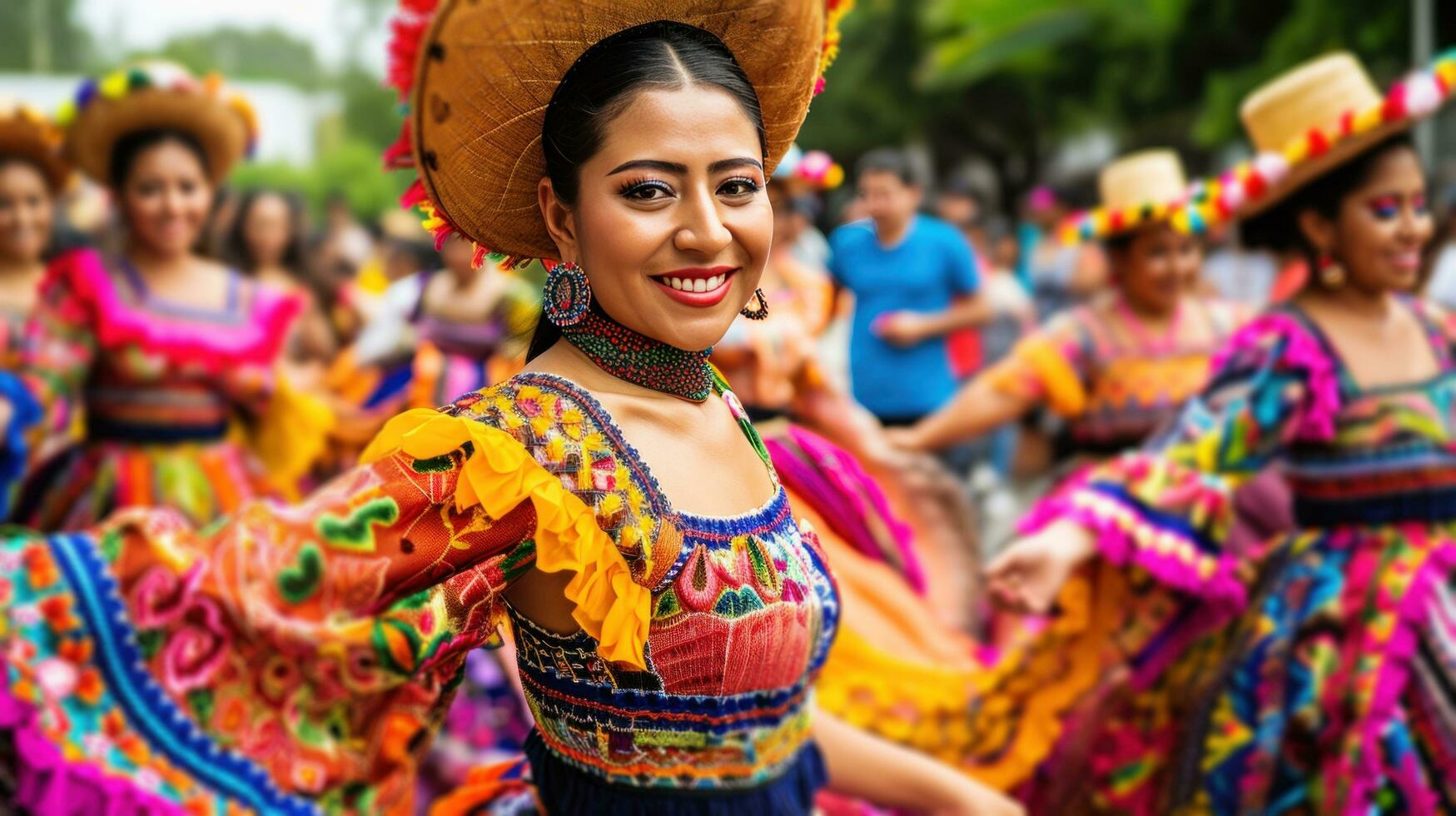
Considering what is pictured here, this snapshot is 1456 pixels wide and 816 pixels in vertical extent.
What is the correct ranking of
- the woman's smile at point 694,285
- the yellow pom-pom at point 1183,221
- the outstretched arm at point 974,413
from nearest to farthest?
the woman's smile at point 694,285
the yellow pom-pom at point 1183,221
the outstretched arm at point 974,413

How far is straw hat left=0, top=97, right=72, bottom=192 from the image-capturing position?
5.06m

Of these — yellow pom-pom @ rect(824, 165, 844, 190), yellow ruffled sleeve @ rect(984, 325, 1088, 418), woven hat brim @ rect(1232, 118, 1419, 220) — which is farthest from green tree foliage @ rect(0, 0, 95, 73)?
woven hat brim @ rect(1232, 118, 1419, 220)

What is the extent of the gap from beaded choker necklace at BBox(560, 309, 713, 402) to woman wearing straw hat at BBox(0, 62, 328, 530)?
10.2 feet

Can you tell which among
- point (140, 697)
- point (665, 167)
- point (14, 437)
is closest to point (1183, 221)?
point (665, 167)

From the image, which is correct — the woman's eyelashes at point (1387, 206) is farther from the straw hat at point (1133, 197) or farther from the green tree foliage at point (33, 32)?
the green tree foliage at point (33, 32)

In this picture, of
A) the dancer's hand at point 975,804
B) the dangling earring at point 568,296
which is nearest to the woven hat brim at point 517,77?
the dangling earring at point 568,296

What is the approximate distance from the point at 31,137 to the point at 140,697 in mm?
3056

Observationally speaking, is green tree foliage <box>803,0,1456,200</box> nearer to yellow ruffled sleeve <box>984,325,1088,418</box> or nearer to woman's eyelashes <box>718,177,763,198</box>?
yellow ruffled sleeve <box>984,325,1088,418</box>

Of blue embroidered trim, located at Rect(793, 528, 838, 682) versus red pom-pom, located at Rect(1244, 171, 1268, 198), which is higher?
red pom-pom, located at Rect(1244, 171, 1268, 198)

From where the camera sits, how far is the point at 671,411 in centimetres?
204

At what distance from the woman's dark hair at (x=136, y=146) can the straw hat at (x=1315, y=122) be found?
10.5 feet

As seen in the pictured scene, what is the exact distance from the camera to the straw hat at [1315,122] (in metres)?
3.29

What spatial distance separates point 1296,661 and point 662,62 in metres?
2.39

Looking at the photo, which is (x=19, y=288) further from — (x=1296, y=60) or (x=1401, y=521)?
(x=1296, y=60)
